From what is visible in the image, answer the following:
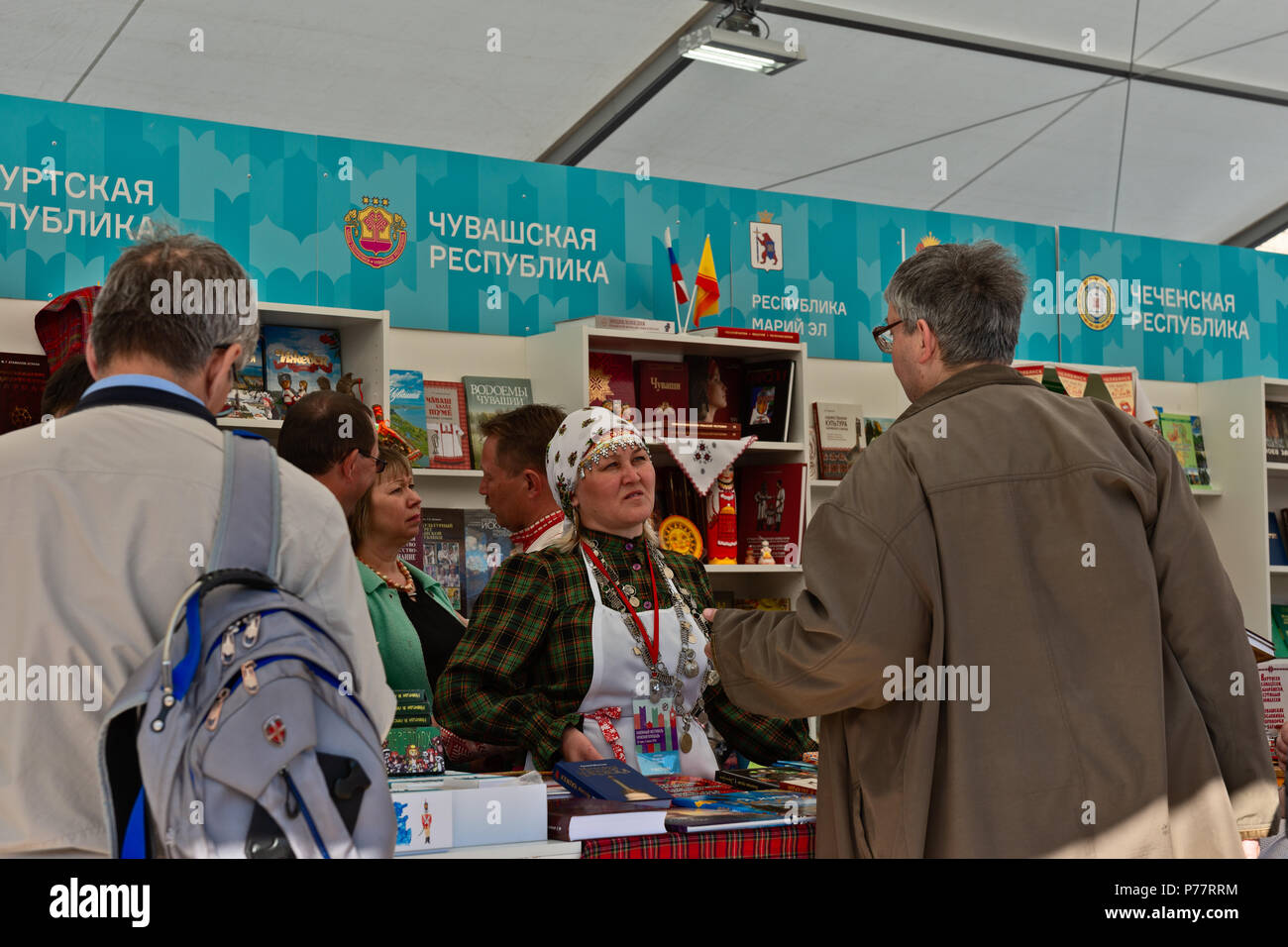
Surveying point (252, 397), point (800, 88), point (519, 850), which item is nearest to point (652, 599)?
point (519, 850)

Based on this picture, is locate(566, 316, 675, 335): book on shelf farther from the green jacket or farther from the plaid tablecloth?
the plaid tablecloth

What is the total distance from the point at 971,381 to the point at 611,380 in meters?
3.25

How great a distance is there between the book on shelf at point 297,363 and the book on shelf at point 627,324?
971mm

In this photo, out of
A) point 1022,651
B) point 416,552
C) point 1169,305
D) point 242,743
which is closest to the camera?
point 242,743

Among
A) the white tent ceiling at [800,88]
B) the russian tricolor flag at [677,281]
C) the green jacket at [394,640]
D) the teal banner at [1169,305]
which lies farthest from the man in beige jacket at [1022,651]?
the teal banner at [1169,305]

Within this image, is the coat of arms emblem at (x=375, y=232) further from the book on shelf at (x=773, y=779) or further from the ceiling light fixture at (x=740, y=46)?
the book on shelf at (x=773, y=779)

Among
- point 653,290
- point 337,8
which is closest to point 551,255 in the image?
point 653,290

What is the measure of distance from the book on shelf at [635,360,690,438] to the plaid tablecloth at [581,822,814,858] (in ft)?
10.2

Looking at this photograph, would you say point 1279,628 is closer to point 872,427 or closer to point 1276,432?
point 1276,432

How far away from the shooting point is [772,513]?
18.4ft

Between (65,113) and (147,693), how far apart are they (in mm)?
3697

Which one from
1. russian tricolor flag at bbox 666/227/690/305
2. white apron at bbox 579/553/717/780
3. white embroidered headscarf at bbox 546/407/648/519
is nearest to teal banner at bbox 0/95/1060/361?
russian tricolor flag at bbox 666/227/690/305

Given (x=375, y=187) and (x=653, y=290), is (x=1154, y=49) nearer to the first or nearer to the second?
(x=653, y=290)

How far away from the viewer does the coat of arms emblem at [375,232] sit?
16.8 ft
